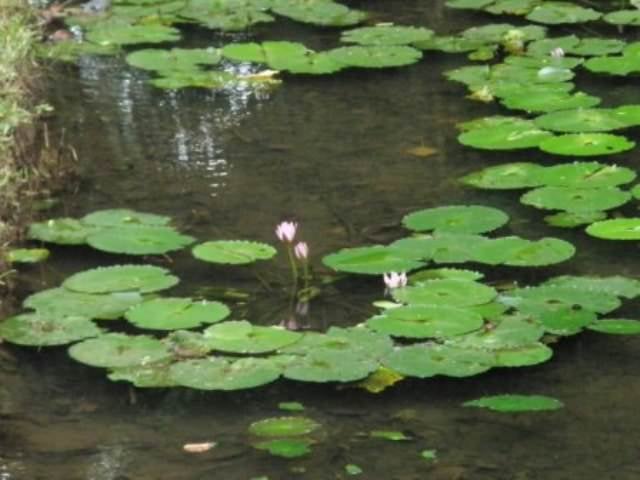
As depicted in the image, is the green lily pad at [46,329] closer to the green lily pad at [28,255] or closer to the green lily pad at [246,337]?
the green lily pad at [246,337]

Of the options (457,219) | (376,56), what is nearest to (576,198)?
(457,219)

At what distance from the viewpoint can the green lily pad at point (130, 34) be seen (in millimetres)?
6707

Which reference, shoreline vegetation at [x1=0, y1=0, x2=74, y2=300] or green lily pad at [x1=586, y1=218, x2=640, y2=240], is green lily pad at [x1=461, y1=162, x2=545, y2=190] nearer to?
green lily pad at [x1=586, y1=218, x2=640, y2=240]

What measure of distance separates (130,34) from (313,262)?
8.76 feet

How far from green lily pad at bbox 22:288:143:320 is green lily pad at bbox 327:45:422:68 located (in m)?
2.37

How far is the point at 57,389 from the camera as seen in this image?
3.73m

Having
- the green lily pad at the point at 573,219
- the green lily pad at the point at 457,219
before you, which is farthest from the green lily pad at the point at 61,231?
the green lily pad at the point at 573,219

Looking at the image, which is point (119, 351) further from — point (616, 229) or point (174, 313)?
point (616, 229)

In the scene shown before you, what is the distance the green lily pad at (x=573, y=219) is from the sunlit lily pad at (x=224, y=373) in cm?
125

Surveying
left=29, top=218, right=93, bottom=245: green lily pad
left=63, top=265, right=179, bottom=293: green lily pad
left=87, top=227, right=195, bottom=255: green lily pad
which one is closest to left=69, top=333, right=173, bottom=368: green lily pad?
left=63, top=265, right=179, bottom=293: green lily pad

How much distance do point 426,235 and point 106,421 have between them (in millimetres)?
1288

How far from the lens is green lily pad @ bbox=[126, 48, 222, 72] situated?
20.7ft

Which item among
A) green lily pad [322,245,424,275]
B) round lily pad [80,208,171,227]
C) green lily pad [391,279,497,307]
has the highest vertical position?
round lily pad [80,208,171,227]

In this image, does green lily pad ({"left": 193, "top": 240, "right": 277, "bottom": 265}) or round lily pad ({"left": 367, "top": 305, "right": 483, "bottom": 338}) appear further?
green lily pad ({"left": 193, "top": 240, "right": 277, "bottom": 265})
